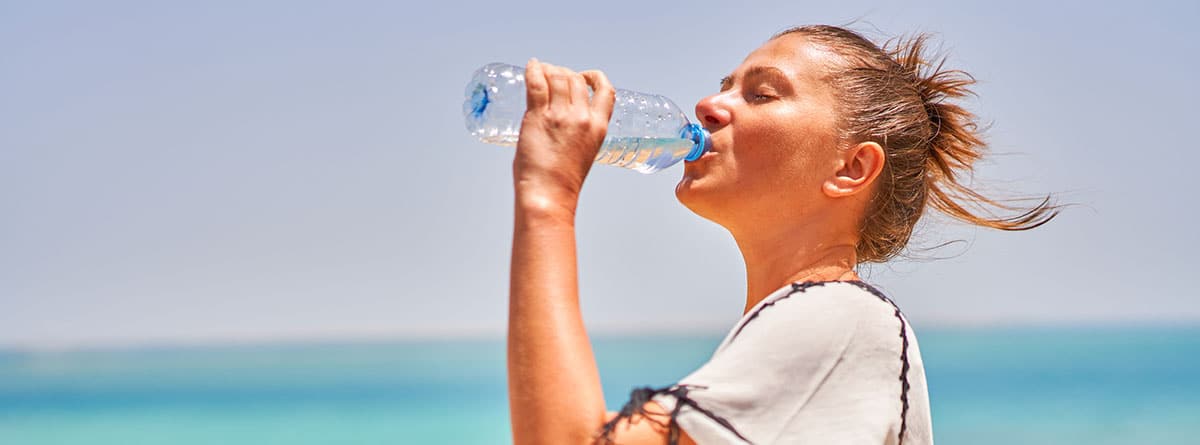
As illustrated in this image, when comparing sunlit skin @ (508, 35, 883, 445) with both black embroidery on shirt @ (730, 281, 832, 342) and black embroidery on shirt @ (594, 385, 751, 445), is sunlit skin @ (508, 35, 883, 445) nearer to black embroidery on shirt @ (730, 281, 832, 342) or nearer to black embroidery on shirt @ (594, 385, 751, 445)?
black embroidery on shirt @ (594, 385, 751, 445)

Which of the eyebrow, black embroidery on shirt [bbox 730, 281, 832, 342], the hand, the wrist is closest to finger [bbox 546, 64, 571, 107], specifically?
the hand

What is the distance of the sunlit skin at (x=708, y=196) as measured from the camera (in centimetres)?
165

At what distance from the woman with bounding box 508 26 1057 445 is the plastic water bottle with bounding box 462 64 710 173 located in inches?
2.4

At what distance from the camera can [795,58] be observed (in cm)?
219

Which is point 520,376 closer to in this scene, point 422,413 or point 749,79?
point 749,79

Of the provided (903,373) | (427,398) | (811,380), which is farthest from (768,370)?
(427,398)

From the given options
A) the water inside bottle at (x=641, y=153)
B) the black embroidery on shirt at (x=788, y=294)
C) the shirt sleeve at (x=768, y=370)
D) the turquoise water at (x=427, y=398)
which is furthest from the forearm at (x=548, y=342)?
the turquoise water at (x=427, y=398)

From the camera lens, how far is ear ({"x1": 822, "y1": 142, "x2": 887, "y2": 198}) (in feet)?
6.95

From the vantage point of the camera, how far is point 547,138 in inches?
68.7

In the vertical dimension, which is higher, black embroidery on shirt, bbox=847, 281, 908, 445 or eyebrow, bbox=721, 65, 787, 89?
eyebrow, bbox=721, 65, 787, 89

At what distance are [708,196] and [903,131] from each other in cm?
39

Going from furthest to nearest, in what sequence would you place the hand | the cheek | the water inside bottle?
the water inside bottle, the cheek, the hand

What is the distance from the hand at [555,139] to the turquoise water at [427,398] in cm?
613

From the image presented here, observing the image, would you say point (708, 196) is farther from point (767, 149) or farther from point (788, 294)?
point (788, 294)
